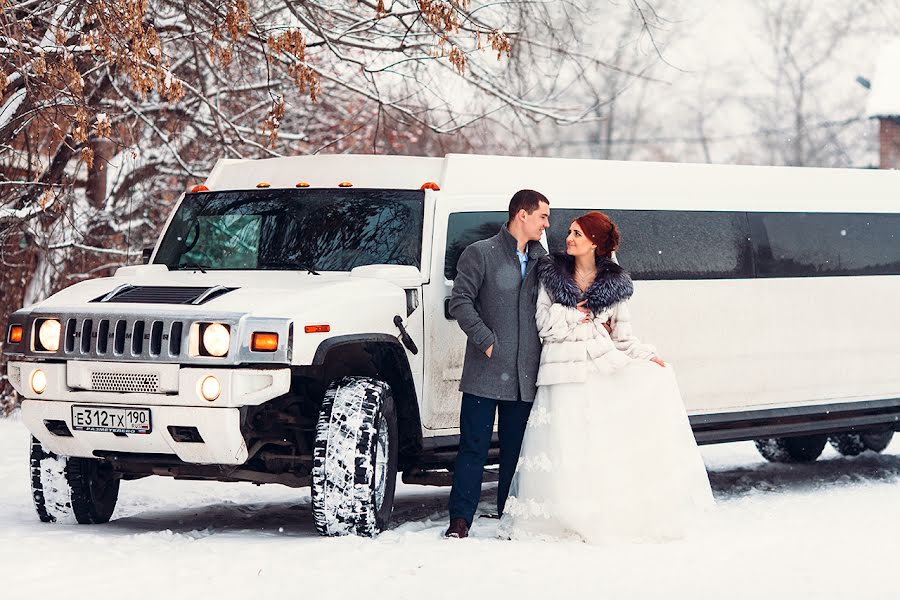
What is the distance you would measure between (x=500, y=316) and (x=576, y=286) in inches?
17.1

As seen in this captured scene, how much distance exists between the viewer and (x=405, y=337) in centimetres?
739

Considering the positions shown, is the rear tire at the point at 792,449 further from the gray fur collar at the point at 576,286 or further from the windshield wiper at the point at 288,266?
the windshield wiper at the point at 288,266

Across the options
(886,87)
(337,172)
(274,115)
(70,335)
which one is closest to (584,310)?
(337,172)

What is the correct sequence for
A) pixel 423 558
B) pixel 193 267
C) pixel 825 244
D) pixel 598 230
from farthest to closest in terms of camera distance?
pixel 825 244, pixel 193 267, pixel 598 230, pixel 423 558

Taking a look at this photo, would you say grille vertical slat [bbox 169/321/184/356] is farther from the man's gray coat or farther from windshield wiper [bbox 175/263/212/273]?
the man's gray coat

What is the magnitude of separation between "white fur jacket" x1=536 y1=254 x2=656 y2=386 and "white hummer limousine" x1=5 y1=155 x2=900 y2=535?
19.4 inches

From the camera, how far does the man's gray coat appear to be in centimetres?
722

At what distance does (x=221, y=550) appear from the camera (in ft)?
22.0

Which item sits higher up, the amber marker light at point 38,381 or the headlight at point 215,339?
the headlight at point 215,339

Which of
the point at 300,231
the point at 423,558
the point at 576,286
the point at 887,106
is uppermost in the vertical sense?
the point at 887,106

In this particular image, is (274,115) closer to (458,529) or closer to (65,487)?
(65,487)

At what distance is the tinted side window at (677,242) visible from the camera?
8750 millimetres

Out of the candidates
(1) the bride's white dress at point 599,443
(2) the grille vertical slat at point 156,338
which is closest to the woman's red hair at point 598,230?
(1) the bride's white dress at point 599,443

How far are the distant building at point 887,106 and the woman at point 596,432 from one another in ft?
129
